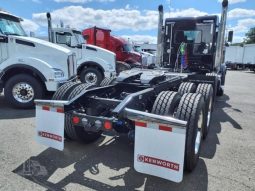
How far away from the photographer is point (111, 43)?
1455cm

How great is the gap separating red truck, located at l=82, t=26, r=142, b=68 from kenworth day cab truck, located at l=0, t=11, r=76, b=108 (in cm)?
599

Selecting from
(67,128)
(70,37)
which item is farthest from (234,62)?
(67,128)

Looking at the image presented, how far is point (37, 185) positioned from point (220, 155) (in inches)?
114

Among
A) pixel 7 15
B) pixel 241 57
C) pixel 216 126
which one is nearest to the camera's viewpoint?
pixel 216 126

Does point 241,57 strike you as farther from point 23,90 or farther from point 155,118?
point 155,118

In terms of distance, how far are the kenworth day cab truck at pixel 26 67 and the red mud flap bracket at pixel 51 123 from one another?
3.37m

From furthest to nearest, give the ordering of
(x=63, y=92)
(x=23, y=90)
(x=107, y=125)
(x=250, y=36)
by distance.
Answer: (x=250, y=36) < (x=23, y=90) < (x=63, y=92) < (x=107, y=125)

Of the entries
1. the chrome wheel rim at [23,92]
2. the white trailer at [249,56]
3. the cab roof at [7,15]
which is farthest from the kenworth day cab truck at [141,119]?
the white trailer at [249,56]

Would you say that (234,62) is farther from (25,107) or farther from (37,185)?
(37,185)

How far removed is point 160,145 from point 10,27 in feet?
21.6

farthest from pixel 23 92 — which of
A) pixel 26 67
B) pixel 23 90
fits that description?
pixel 26 67

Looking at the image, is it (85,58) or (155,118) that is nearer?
(155,118)

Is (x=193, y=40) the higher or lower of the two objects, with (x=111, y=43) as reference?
lower

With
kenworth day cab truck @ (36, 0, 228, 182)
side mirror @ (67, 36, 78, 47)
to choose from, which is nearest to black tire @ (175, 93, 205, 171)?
kenworth day cab truck @ (36, 0, 228, 182)
